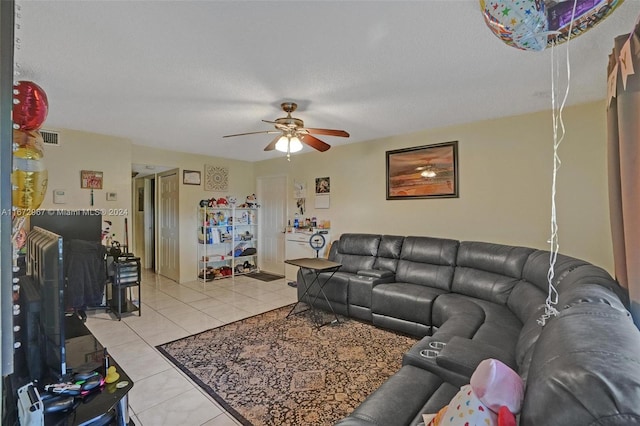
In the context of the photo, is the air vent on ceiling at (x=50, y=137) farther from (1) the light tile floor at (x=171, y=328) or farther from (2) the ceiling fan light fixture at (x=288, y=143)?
(2) the ceiling fan light fixture at (x=288, y=143)

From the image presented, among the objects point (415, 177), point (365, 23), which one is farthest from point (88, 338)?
point (415, 177)

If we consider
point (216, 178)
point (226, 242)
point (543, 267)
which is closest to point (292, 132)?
point (543, 267)

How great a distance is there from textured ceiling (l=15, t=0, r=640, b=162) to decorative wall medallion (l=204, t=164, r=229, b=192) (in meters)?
2.17

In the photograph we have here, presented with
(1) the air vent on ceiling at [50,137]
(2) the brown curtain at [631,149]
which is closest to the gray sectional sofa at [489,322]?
(2) the brown curtain at [631,149]

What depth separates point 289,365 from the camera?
2.51 m

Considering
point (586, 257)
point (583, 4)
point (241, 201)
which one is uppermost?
point (583, 4)

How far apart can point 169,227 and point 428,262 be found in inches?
187

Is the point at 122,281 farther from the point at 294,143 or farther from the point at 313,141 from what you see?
the point at 313,141

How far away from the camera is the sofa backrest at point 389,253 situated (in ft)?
12.8

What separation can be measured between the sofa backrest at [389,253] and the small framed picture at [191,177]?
3.61m

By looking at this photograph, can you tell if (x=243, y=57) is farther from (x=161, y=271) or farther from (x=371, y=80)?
(x=161, y=271)

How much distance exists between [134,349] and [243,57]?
280 cm

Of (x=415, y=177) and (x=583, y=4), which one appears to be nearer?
(x=583, y=4)

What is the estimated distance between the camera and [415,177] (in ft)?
13.5
